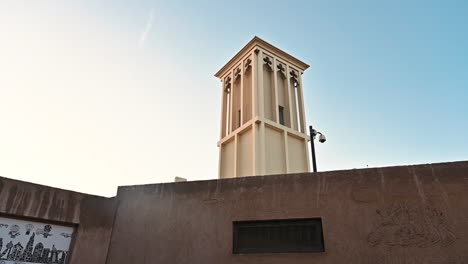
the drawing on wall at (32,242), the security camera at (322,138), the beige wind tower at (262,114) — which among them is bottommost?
the drawing on wall at (32,242)

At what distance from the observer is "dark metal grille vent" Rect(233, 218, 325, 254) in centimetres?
456

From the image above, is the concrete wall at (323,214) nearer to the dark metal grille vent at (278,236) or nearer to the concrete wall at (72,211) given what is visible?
the dark metal grille vent at (278,236)

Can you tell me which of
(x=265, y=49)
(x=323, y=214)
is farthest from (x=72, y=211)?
(x=265, y=49)

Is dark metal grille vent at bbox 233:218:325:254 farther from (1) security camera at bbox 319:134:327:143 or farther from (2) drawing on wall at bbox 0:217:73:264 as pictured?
(1) security camera at bbox 319:134:327:143

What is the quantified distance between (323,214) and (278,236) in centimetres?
74

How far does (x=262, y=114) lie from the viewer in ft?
44.6

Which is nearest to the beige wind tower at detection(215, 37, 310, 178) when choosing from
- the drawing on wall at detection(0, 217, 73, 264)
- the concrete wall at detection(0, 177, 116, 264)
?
the concrete wall at detection(0, 177, 116, 264)

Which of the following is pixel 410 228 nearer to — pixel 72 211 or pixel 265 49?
pixel 72 211

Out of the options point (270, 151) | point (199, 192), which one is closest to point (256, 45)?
point (270, 151)

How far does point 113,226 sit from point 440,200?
16.5 ft

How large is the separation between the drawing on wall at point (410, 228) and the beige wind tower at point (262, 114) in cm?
786

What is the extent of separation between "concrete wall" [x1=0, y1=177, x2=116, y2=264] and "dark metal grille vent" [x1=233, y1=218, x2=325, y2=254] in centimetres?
220

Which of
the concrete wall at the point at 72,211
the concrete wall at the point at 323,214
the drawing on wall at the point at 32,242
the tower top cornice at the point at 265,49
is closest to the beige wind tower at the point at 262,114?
the tower top cornice at the point at 265,49

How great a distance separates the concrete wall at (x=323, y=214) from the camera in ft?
14.1
